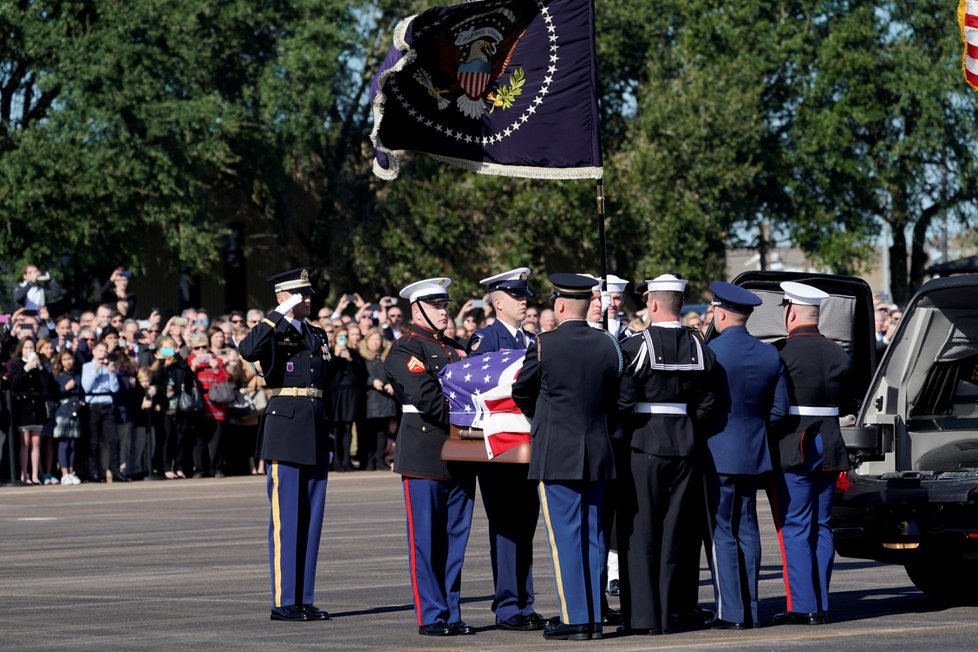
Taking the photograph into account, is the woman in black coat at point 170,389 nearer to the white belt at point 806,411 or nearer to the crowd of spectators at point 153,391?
the crowd of spectators at point 153,391

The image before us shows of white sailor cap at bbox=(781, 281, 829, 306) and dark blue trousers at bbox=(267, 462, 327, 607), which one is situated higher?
white sailor cap at bbox=(781, 281, 829, 306)

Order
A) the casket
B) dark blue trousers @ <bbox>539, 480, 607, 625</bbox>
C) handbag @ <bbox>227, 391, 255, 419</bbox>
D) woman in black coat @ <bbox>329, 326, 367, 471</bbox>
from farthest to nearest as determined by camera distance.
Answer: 1. woman in black coat @ <bbox>329, 326, 367, 471</bbox>
2. handbag @ <bbox>227, 391, 255, 419</bbox>
3. the casket
4. dark blue trousers @ <bbox>539, 480, 607, 625</bbox>

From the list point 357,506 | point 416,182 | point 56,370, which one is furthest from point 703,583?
point 416,182

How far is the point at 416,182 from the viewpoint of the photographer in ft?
148

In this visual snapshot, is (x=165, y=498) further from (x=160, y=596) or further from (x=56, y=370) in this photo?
(x=160, y=596)

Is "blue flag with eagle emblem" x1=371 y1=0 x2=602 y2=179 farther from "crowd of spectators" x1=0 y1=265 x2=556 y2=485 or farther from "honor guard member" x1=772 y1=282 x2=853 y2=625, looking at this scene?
"crowd of spectators" x1=0 y1=265 x2=556 y2=485

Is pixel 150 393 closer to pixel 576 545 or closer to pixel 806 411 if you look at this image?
pixel 806 411

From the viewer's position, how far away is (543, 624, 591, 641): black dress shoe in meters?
10.1

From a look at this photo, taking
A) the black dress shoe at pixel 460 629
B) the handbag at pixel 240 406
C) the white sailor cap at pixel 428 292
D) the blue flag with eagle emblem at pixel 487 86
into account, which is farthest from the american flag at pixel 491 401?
the handbag at pixel 240 406

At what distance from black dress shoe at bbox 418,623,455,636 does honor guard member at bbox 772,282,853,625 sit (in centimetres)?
190

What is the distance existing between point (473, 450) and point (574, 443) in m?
0.73

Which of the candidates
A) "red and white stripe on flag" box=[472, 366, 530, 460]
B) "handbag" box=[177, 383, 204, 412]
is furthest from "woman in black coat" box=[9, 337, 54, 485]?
"red and white stripe on flag" box=[472, 366, 530, 460]

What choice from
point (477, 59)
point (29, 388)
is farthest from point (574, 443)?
point (29, 388)

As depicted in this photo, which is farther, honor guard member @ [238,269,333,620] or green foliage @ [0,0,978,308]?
green foliage @ [0,0,978,308]
